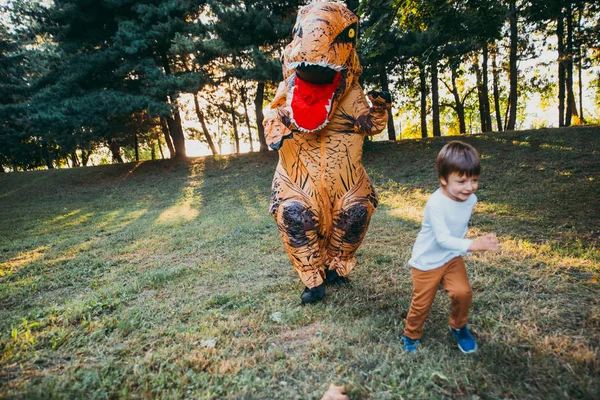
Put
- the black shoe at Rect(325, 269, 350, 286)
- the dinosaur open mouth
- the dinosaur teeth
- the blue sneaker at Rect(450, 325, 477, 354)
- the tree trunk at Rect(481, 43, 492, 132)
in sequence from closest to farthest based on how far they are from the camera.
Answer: the blue sneaker at Rect(450, 325, 477, 354), the dinosaur teeth, the dinosaur open mouth, the black shoe at Rect(325, 269, 350, 286), the tree trunk at Rect(481, 43, 492, 132)

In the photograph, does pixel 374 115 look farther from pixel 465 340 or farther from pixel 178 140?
pixel 178 140

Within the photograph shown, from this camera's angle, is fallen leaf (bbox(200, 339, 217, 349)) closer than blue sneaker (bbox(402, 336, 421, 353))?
No

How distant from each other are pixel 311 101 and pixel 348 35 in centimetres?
69

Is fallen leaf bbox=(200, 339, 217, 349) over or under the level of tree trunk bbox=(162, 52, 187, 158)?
under

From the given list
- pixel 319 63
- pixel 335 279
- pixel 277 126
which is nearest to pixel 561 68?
pixel 335 279

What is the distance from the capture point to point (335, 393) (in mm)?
1873

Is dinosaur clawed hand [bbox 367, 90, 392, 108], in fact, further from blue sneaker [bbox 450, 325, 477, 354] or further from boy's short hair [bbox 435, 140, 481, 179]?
blue sneaker [bbox 450, 325, 477, 354]

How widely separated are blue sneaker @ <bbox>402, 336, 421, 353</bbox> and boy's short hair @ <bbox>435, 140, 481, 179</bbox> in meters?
1.15

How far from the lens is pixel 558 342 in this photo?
2186 mm

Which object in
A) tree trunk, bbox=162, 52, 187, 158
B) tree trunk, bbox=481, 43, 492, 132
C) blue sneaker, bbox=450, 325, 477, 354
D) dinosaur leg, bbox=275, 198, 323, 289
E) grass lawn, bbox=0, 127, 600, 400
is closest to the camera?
grass lawn, bbox=0, 127, 600, 400

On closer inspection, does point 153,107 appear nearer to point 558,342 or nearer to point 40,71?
point 40,71

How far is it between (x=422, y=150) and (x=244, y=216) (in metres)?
8.12

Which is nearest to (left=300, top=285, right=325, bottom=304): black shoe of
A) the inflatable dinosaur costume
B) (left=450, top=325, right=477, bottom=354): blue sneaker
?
the inflatable dinosaur costume

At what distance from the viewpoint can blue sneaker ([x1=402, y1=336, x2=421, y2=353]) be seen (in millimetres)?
2238
